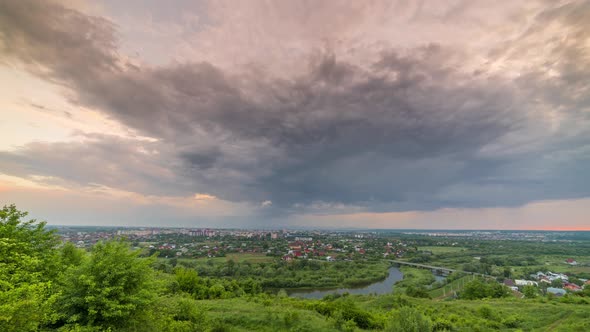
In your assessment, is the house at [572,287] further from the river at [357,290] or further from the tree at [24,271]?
the tree at [24,271]

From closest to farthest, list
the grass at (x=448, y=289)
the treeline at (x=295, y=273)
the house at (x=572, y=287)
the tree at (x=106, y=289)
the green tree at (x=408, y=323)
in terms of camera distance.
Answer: the tree at (x=106, y=289)
the green tree at (x=408, y=323)
the house at (x=572, y=287)
the grass at (x=448, y=289)
the treeline at (x=295, y=273)

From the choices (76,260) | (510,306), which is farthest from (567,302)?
(76,260)

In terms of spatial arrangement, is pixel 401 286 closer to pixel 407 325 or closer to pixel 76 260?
pixel 407 325

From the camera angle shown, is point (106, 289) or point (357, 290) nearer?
point (106, 289)

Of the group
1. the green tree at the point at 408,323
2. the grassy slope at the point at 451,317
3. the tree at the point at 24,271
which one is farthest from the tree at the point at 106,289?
the green tree at the point at 408,323

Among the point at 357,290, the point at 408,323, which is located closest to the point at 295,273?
the point at 357,290

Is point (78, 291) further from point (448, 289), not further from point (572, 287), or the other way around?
point (572, 287)

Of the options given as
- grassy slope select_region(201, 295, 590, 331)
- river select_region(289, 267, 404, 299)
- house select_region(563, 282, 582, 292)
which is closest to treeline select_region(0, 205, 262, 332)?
grassy slope select_region(201, 295, 590, 331)

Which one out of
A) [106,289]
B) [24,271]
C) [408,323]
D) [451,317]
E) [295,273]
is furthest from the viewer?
[295,273]
